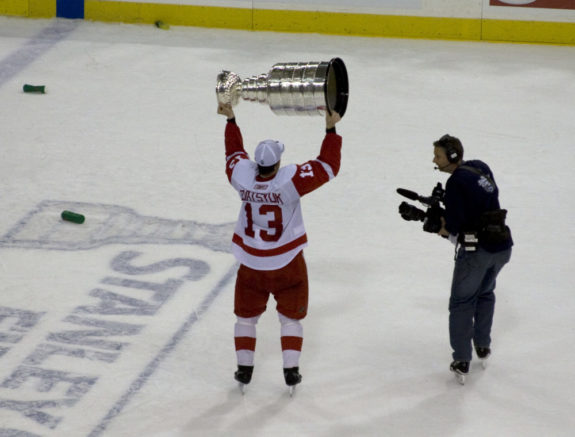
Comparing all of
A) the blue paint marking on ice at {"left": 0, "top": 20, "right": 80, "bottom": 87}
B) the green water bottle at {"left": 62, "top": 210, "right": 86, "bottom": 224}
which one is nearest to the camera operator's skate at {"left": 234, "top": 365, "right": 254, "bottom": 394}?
the green water bottle at {"left": 62, "top": 210, "right": 86, "bottom": 224}

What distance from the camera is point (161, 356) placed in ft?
18.0

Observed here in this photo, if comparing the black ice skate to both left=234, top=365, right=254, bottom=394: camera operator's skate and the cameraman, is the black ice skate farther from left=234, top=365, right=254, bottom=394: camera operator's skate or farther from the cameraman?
left=234, top=365, right=254, bottom=394: camera operator's skate

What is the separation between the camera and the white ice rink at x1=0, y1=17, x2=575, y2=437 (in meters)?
5.07

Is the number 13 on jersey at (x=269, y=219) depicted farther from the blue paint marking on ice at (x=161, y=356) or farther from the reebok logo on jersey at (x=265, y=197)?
the blue paint marking on ice at (x=161, y=356)

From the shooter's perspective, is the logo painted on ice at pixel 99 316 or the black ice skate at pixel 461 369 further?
the black ice skate at pixel 461 369

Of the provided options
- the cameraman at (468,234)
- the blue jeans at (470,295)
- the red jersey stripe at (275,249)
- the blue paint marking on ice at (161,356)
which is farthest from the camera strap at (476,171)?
the blue paint marking on ice at (161,356)

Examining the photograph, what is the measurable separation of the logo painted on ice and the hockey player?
1.96 ft

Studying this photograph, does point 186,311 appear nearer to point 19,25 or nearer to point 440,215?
point 440,215

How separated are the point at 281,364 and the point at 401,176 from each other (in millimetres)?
2547

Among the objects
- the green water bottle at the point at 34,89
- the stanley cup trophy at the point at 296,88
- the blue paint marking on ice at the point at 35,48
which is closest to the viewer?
the stanley cup trophy at the point at 296,88

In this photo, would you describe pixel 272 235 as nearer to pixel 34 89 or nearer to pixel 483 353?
pixel 483 353

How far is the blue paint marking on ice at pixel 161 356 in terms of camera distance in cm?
495

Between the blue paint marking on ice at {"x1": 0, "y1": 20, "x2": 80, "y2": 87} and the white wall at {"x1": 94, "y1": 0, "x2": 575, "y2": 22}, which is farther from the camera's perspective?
the white wall at {"x1": 94, "y1": 0, "x2": 575, "y2": 22}

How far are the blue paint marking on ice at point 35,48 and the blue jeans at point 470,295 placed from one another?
18.2 ft
